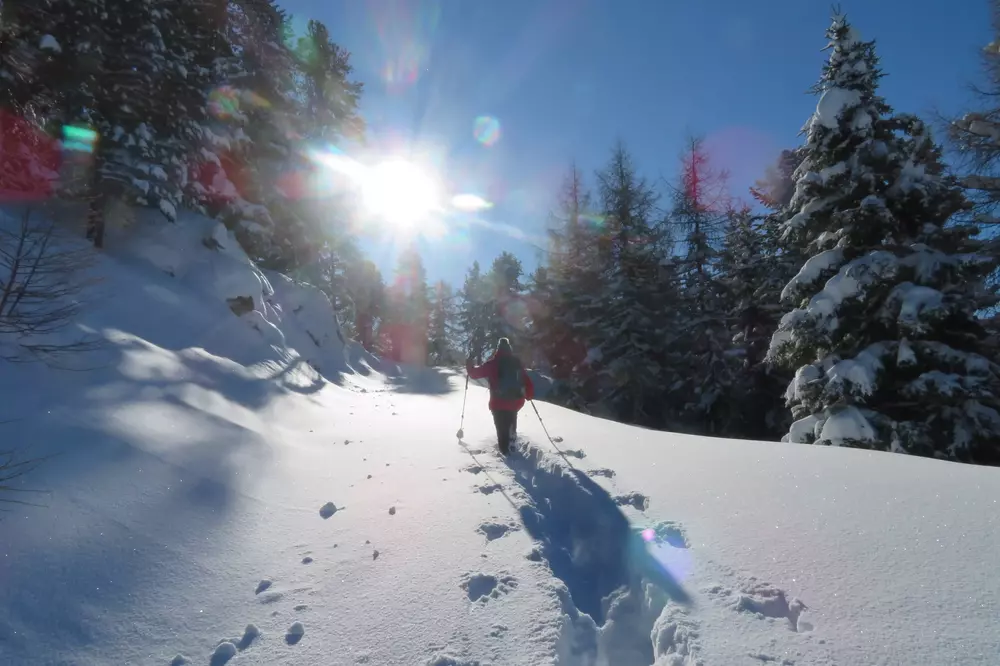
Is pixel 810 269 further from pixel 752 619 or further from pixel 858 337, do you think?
pixel 752 619

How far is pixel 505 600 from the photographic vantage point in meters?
3.62

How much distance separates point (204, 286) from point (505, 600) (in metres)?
15.1

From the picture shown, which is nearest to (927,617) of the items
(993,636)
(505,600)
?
(993,636)

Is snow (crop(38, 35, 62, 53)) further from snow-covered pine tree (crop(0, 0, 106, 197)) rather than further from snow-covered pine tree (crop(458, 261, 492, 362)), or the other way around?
snow-covered pine tree (crop(458, 261, 492, 362))

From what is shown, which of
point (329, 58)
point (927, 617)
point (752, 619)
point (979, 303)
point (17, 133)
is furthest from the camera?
point (329, 58)

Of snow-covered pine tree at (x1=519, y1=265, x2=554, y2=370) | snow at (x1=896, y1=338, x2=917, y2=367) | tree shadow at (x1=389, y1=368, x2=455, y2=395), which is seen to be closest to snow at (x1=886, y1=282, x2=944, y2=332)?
snow at (x1=896, y1=338, x2=917, y2=367)

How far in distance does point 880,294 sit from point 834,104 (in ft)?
13.7

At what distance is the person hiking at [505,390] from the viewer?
832 cm

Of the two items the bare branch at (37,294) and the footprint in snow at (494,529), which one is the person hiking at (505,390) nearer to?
the footprint in snow at (494,529)

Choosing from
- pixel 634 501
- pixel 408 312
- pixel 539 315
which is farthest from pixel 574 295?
pixel 408 312

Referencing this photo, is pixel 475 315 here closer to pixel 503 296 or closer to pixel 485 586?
pixel 503 296

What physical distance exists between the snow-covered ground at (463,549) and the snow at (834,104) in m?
7.82

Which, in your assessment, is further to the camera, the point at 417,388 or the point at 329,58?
the point at 329,58

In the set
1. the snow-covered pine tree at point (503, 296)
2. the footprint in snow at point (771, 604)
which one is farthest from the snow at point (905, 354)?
the snow-covered pine tree at point (503, 296)
